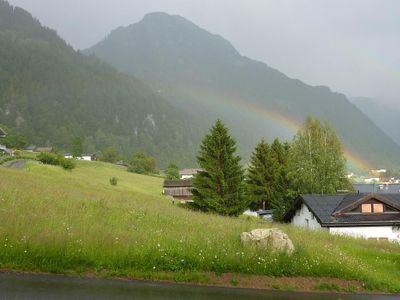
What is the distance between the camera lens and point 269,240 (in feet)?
54.0

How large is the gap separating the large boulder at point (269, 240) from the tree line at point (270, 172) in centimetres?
2838

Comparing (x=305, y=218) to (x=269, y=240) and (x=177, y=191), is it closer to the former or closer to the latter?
(x=269, y=240)

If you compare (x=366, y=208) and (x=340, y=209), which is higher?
(x=366, y=208)

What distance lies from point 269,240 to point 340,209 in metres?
24.8

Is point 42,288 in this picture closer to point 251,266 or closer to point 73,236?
point 73,236

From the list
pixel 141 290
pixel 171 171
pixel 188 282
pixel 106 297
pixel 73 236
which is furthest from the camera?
pixel 171 171

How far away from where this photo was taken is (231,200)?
4594cm

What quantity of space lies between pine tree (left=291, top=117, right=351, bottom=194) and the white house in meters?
18.0

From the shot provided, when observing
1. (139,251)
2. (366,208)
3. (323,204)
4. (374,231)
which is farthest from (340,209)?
(139,251)

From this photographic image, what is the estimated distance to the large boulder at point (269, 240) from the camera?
16.3 m

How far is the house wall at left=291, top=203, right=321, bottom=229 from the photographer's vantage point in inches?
1612

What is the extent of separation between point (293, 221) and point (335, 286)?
1330 inches

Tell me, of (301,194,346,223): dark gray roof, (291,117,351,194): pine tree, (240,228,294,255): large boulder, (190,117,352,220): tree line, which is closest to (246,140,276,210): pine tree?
(190,117,352,220): tree line

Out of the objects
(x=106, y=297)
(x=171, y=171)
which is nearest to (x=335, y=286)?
(x=106, y=297)
